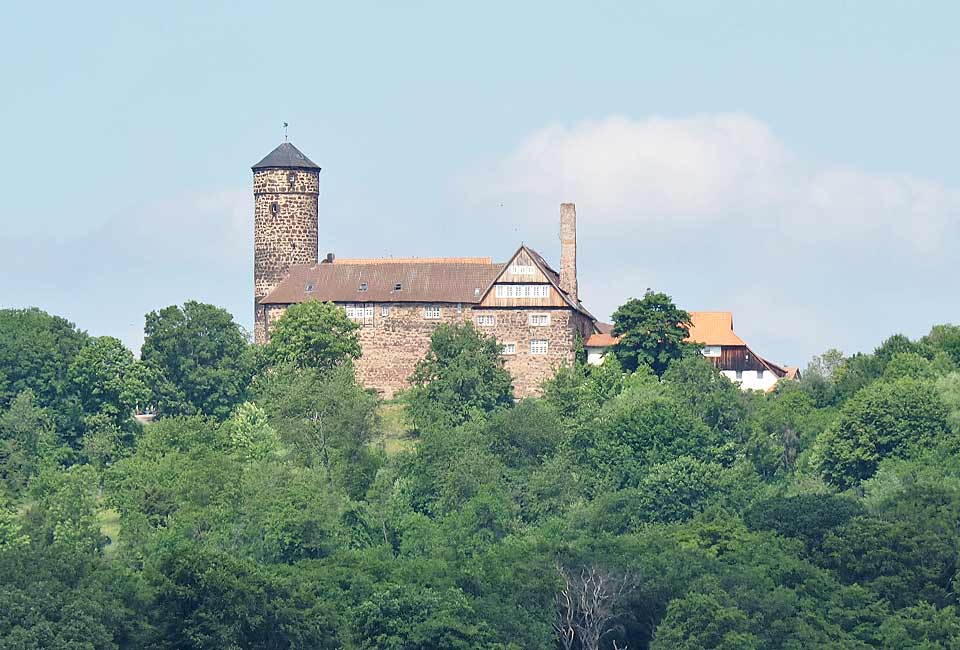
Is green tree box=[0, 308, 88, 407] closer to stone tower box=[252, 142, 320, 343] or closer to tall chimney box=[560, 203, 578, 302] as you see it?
stone tower box=[252, 142, 320, 343]

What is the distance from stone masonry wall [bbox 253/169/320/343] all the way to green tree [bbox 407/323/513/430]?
1069cm

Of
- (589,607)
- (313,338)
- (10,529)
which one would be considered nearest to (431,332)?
(313,338)

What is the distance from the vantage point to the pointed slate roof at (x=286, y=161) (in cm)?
11156

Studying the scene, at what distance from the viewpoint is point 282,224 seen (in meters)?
111

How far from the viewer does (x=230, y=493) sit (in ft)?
285

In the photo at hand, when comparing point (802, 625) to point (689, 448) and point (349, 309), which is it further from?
point (349, 309)

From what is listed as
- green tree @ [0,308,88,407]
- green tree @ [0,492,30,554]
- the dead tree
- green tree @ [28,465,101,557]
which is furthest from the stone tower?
the dead tree

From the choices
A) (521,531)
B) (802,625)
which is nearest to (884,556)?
(802,625)

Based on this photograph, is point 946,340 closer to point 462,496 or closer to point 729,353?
point 729,353

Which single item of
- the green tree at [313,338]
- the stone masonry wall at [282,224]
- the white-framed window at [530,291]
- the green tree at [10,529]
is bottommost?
the green tree at [10,529]

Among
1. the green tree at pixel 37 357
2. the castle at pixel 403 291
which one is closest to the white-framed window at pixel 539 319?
the castle at pixel 403 291

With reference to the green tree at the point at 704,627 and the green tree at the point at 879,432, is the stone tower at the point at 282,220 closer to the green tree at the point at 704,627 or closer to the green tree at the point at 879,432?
the green tree at the point at 879,432

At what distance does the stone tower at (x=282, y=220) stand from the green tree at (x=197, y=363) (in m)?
6.05

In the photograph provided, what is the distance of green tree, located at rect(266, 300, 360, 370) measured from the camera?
103m
